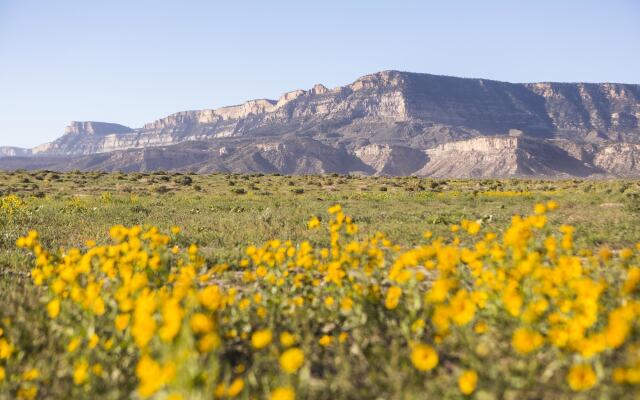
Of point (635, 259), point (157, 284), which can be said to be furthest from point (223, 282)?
point (635, 259)

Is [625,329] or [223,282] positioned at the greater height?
A: [625,329]

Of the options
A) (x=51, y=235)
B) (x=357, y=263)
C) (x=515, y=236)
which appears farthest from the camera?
(x=51, y=235)

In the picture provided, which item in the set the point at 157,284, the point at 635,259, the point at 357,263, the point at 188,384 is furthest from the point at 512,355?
the point at 635,259

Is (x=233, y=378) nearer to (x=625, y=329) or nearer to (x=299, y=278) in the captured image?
(x=299, y=278)

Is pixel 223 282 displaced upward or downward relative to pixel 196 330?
downward

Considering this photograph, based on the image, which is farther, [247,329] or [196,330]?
[247,329]

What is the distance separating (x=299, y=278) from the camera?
5633mm

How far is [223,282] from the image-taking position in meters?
7.12

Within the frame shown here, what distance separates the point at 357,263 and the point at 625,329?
283cm

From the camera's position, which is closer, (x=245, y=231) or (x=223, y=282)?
(x=223, y=282)

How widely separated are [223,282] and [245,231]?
19.6 feet

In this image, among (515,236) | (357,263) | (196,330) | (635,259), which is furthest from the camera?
(635,259)

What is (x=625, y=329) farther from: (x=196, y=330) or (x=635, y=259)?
(x=635, y=259)

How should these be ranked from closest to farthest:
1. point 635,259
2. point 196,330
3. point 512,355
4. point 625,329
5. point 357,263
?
1. point 625,329
2. point 196,330
3. point 512,355
4. point 357,263
5. point 635,259
